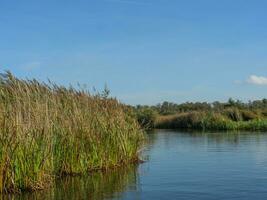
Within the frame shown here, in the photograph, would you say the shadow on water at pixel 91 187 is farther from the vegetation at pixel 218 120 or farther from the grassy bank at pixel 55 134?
the vegetation at pixel 218 120

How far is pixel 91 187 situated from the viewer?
1877 centimetres

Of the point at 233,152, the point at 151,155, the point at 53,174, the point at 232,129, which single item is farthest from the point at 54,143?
the point at 232,129

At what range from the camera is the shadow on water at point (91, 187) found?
1692 centimetres

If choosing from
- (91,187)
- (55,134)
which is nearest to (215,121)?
(55,134)

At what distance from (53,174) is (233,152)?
46.9 feet

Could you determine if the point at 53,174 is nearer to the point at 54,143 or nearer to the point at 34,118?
the point at 54,143

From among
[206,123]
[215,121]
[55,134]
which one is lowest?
[55,134]

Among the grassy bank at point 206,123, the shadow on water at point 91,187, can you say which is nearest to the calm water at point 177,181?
the shadow on water at point 91,187

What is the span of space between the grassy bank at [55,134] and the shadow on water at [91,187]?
0.39 metres

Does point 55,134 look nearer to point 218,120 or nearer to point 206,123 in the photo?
point 218,120

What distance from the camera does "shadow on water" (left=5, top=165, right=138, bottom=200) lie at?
16922mm

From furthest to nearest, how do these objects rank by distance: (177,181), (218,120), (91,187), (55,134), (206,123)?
(206,123) < (218,120) < (177,181) < (55,134) < (91,187)

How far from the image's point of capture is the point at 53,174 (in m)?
19.2

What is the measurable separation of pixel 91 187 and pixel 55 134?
7.22 ft
